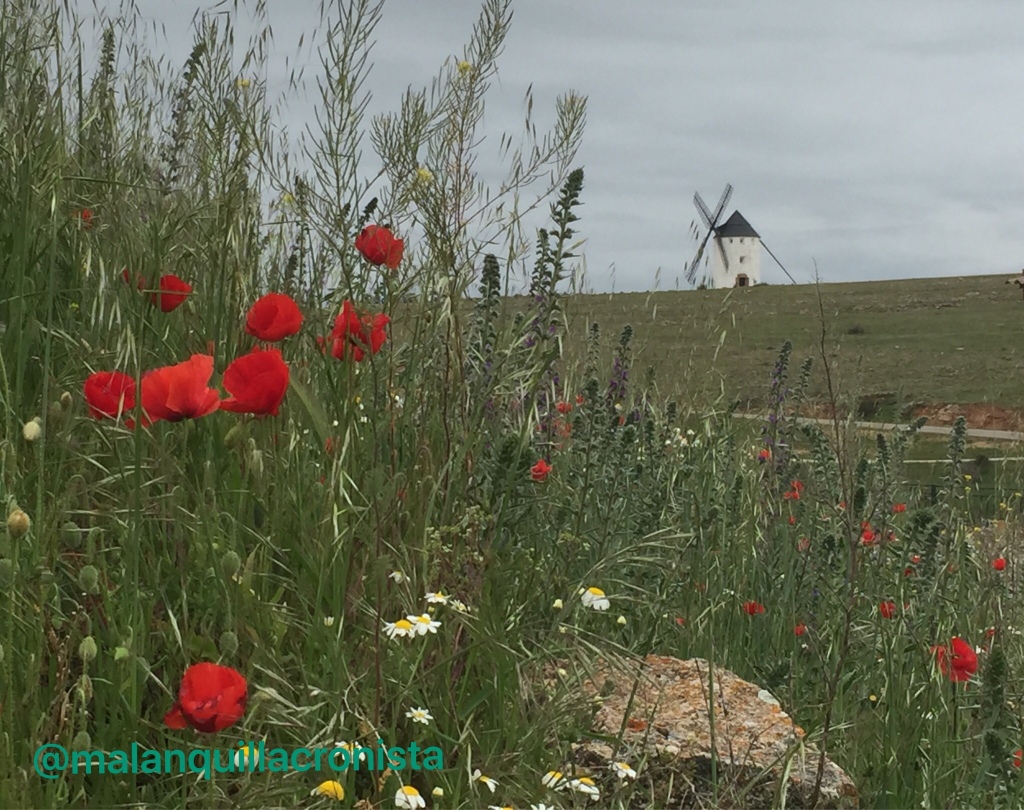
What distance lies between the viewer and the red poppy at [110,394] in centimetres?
177

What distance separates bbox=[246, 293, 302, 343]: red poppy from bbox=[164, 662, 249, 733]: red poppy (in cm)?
82

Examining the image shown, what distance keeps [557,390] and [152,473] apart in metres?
2.66

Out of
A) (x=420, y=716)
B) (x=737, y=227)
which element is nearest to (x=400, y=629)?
(x=420, y=716)

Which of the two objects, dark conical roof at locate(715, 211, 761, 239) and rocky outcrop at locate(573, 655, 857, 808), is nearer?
rocky outcrop at locate(573, 655, 857, 808)

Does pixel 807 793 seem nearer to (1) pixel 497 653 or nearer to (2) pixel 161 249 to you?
(1) pixel 497 653

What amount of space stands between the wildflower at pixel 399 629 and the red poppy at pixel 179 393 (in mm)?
497

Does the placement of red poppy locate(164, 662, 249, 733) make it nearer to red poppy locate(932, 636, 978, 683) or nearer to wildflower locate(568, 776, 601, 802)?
wildflower locate(568, 776, 601, 802)

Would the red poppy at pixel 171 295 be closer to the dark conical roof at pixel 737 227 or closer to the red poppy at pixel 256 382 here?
the red poppy at pixel 256 382

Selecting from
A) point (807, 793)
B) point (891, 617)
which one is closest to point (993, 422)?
point (891, 617)

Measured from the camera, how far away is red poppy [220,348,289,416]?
1.80 meters

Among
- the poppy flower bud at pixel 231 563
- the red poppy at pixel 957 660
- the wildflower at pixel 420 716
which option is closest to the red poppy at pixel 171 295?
the poppy flower bud at pixel 231 563

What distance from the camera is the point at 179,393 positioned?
1.73 metres

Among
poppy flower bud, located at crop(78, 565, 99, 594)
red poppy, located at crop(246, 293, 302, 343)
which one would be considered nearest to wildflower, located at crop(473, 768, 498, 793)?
poppy flower bud, located at crop(78, 565, 99, 594)

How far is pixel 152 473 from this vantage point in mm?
2123
